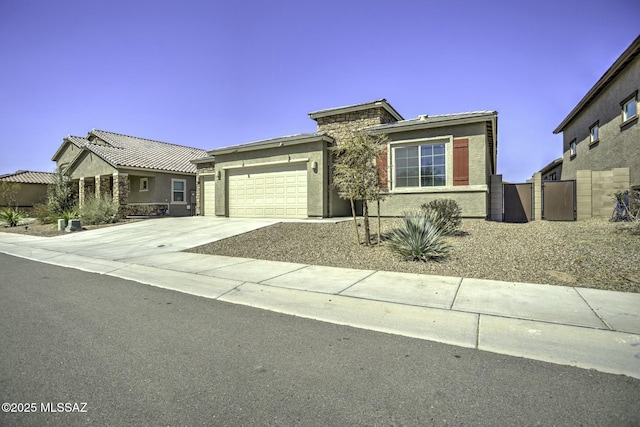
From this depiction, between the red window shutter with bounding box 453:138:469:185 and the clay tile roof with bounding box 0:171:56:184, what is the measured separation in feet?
111

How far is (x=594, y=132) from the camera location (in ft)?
58.5

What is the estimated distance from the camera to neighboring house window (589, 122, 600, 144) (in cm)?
1725

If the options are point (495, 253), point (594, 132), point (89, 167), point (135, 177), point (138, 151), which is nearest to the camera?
point (495, 253)

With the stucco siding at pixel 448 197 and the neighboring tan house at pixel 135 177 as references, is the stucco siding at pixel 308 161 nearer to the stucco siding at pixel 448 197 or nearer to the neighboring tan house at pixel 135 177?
the stucco siding at pixel 448 197

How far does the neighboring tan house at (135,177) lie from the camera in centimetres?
2203

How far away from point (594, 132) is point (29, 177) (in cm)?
4575

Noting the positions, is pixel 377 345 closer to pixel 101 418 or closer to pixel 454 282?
pixel 101 418

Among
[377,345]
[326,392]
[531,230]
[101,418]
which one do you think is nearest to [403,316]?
[377,345]

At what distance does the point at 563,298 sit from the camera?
5.05 meters

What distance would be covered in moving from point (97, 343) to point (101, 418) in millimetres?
1565

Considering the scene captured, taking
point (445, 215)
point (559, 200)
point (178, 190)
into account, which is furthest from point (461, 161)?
point (178, 190)

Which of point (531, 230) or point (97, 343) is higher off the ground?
point (531, 230)

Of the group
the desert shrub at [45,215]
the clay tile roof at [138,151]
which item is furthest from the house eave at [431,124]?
the desert shrub at [45,215]

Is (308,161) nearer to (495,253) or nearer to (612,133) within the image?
(495,253)
